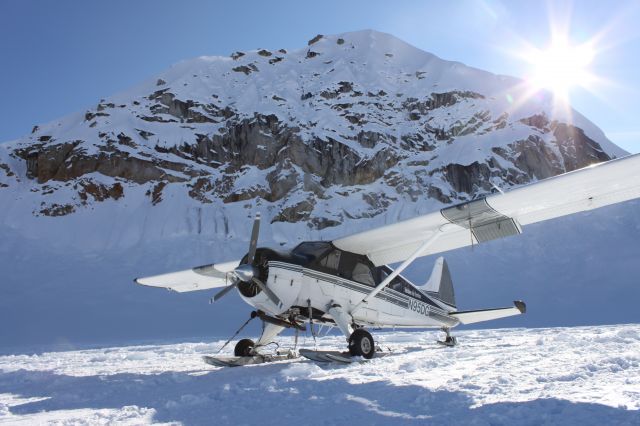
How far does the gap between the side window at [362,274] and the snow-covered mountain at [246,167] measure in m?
20.7

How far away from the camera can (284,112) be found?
85.6 meters

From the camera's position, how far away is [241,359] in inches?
362

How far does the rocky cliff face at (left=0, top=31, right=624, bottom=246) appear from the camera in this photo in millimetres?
66688

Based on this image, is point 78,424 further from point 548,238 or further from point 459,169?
point 459,169

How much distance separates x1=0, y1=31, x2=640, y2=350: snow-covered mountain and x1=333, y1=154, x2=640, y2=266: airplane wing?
21.0m

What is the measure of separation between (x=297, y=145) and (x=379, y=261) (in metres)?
68.2

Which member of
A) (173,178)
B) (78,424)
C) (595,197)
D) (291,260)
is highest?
(173,178)

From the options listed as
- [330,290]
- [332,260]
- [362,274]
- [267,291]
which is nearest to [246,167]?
[362,274]

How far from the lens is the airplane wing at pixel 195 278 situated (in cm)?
1159

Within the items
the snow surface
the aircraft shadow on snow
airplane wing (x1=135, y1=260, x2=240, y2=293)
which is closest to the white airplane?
airplane wing (x1=135, y1=260, x2=240, y2=293)

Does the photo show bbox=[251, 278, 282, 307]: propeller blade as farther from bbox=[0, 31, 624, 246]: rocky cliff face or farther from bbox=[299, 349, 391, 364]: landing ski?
bbox=[0, 31, 624, 246]: rocky cliff face

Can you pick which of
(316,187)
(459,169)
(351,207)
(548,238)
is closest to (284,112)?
(316,187)

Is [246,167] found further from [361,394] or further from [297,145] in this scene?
[361,394]

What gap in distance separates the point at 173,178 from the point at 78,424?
6918 cm
